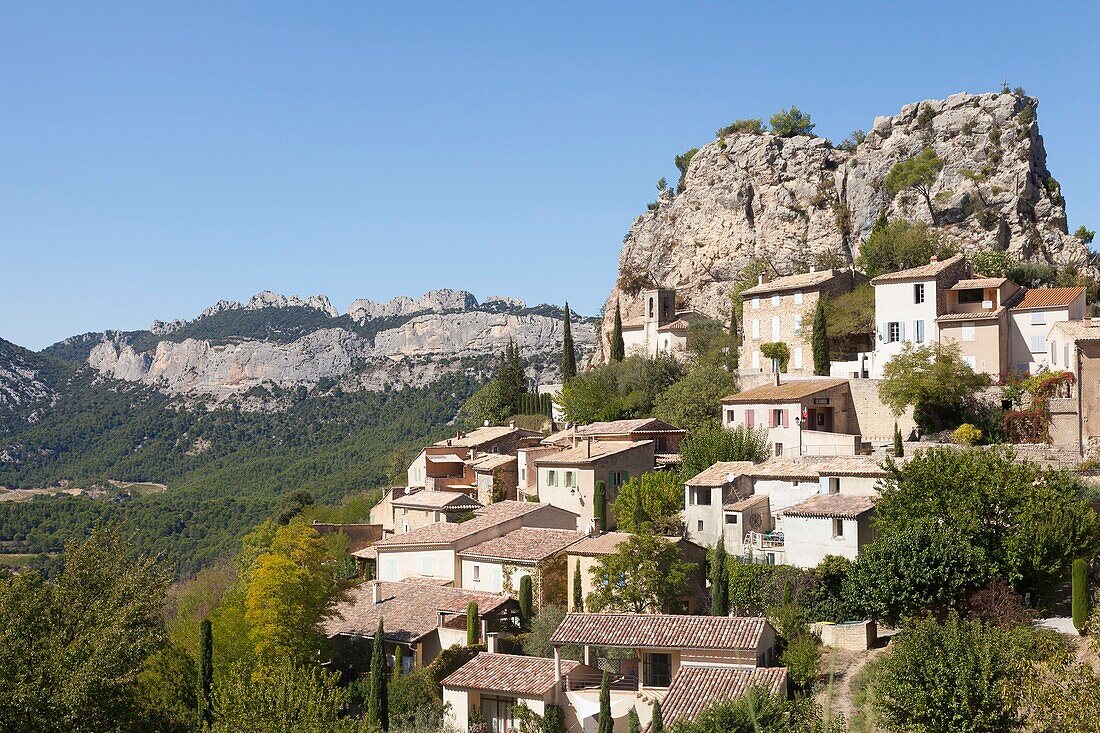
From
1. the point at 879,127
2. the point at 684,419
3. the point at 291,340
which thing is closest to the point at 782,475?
the point at 684,419

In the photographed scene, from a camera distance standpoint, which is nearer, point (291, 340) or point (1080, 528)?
point (1080, 528)

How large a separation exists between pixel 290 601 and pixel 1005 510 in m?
22.0

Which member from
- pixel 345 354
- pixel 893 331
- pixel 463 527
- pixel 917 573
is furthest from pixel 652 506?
pixel 345 354

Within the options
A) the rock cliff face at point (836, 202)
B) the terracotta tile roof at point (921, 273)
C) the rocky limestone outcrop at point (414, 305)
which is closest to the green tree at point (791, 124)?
the rock cliff face at point (836, 202)

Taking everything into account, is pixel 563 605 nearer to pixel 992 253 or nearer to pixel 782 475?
pixel 782 475

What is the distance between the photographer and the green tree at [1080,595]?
27344 mm

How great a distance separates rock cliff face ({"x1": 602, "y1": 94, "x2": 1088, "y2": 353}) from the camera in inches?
2434

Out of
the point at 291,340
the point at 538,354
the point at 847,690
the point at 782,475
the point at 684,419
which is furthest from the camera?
the point at 291,340

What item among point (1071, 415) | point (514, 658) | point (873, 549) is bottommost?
point (514, 658)

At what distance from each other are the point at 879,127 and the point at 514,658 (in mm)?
51850

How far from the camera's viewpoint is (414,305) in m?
186

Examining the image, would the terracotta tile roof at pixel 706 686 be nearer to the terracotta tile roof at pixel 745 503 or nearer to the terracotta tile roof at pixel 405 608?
the terracotta tile roof at pixel 745 503

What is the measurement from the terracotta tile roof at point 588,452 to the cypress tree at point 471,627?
10.6 metres

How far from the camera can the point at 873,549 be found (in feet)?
99.1
